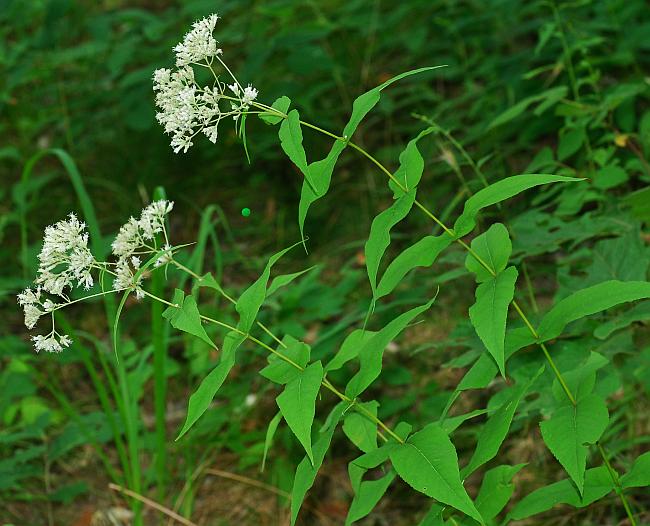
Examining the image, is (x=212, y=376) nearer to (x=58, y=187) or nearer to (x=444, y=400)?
(x=444, y=400)

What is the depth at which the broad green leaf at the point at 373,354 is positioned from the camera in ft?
4.81

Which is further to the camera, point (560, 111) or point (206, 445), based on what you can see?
point (206, 445)

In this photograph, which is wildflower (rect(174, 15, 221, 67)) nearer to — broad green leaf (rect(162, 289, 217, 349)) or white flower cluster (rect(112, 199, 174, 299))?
white flower cluster (rect(112, 199, 174, 299))

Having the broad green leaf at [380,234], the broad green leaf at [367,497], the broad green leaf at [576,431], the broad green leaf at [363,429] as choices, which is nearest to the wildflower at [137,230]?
the broad green leaf at [380,234]

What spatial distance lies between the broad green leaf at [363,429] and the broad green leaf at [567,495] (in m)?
0.30

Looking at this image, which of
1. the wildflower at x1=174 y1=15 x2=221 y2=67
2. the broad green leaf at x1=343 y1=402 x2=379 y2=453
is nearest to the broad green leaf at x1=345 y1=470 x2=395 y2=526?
the broad green leaf at x1=343 y1=402 x2=379 y2=453

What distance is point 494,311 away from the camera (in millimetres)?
1370

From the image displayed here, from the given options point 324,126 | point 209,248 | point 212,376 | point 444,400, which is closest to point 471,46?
point 324,126

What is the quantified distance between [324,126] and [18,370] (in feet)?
5.99

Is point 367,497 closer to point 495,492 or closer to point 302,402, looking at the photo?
point 495,492

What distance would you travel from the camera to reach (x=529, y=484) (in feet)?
7.95

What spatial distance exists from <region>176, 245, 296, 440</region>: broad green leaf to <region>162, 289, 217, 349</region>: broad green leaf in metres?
0.04

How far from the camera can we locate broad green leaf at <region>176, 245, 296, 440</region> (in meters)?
1.35

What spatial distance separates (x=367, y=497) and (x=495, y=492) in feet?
0.82
